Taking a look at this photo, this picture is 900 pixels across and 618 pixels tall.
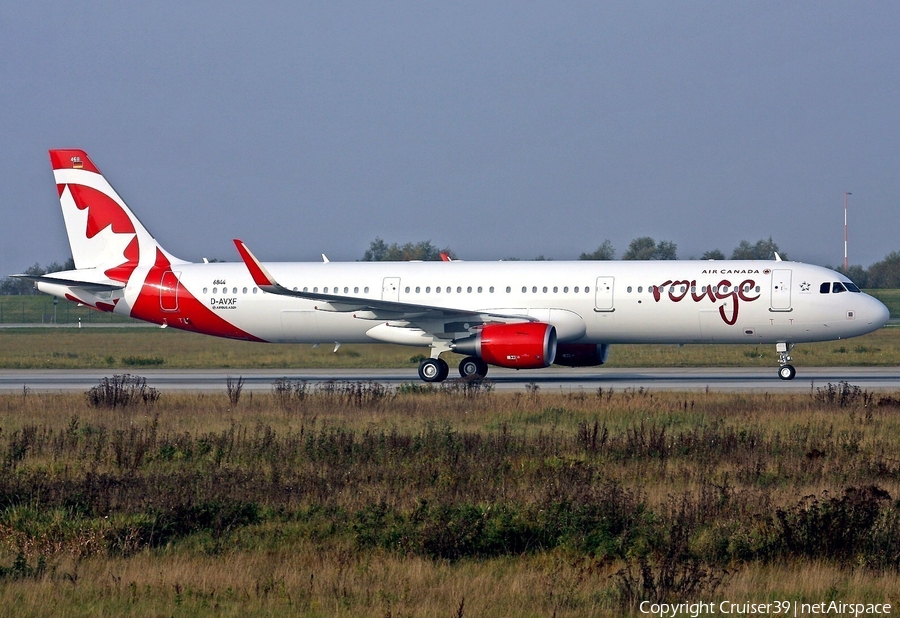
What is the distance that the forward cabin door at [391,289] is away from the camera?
33188 mm

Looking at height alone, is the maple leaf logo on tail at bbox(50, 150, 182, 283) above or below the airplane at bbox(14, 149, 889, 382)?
above

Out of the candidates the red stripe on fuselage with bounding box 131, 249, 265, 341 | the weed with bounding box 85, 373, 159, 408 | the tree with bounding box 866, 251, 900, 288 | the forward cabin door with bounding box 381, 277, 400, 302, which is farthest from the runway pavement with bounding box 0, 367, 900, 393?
the tree with bounding box 866, 251, 900, 288

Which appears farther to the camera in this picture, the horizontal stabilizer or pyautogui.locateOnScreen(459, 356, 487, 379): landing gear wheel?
the horizontal stabilizer

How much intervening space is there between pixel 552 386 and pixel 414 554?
20222mm

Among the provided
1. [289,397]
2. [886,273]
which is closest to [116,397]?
[289,397]


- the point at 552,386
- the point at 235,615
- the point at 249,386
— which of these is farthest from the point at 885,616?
the point at 249,386

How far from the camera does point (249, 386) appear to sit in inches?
1229

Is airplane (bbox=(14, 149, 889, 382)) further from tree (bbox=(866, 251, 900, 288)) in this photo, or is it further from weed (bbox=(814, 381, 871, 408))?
tree (bbox=(866, 251, 900, 288))


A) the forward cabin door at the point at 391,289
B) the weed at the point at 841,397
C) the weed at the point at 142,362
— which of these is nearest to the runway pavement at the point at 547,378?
the forward cabin door at the point at 391,289

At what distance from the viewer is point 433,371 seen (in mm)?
31812

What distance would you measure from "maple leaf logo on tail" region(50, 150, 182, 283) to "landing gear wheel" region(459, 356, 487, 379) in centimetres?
1064

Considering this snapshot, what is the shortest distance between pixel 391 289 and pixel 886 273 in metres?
110

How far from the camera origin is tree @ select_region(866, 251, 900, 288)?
118 metres

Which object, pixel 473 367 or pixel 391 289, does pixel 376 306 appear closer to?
pixel 391 289
